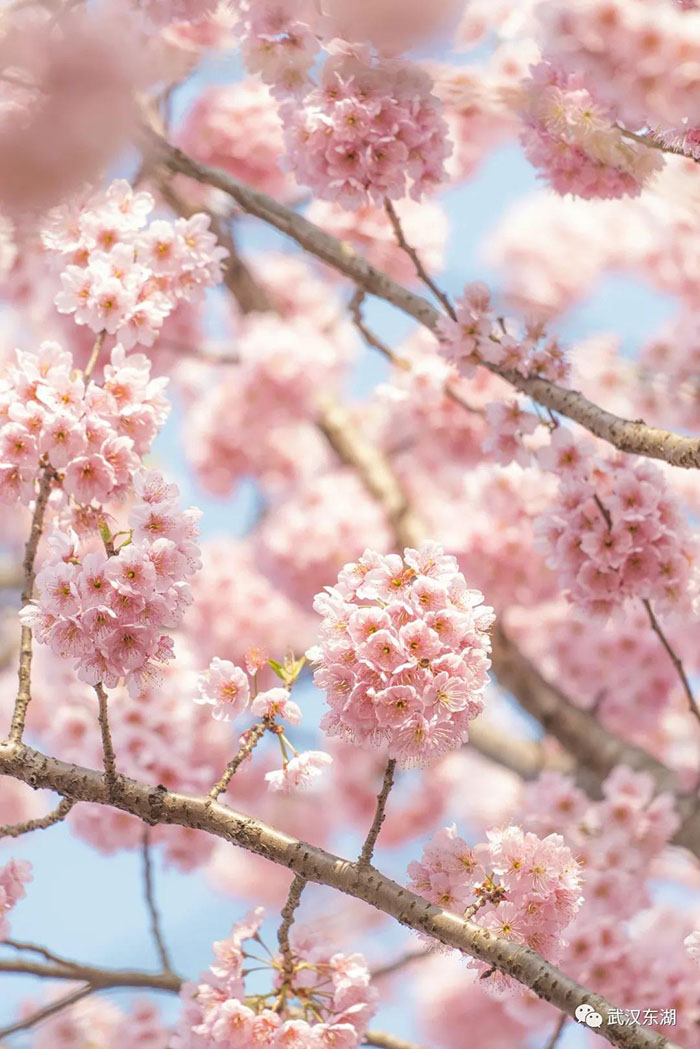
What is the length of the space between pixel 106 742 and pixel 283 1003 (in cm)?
68

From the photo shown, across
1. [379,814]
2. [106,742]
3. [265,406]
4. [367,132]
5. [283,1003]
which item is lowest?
[283,1003]

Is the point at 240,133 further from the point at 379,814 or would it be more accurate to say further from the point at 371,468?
the point at 379,814

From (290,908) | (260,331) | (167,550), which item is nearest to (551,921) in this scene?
(290,908)

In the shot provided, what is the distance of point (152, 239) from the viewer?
2676 mm

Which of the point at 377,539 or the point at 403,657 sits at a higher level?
the point at 377,539

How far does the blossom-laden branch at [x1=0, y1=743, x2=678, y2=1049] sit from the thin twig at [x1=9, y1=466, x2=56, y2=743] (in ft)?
0.22

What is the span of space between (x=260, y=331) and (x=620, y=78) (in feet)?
10.9

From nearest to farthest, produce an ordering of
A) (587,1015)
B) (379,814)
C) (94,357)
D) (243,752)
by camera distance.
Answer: (587,1015), (379,814), (243,752), (94,357)

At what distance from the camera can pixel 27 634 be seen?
2.19 metres

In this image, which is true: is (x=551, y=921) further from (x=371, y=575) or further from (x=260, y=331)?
(x=260, y=331)

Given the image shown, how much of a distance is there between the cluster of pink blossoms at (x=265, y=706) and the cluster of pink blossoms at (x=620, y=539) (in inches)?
39.2

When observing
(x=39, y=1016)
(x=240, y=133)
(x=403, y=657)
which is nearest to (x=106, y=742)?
(x=403, y=657)

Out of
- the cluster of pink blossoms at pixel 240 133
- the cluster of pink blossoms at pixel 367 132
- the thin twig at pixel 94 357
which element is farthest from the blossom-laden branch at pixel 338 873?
the cluster of pink blossoms at pixel 240 133

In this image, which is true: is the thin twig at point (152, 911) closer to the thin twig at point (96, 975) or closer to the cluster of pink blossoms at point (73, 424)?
the thin twig at point (96, 975)
